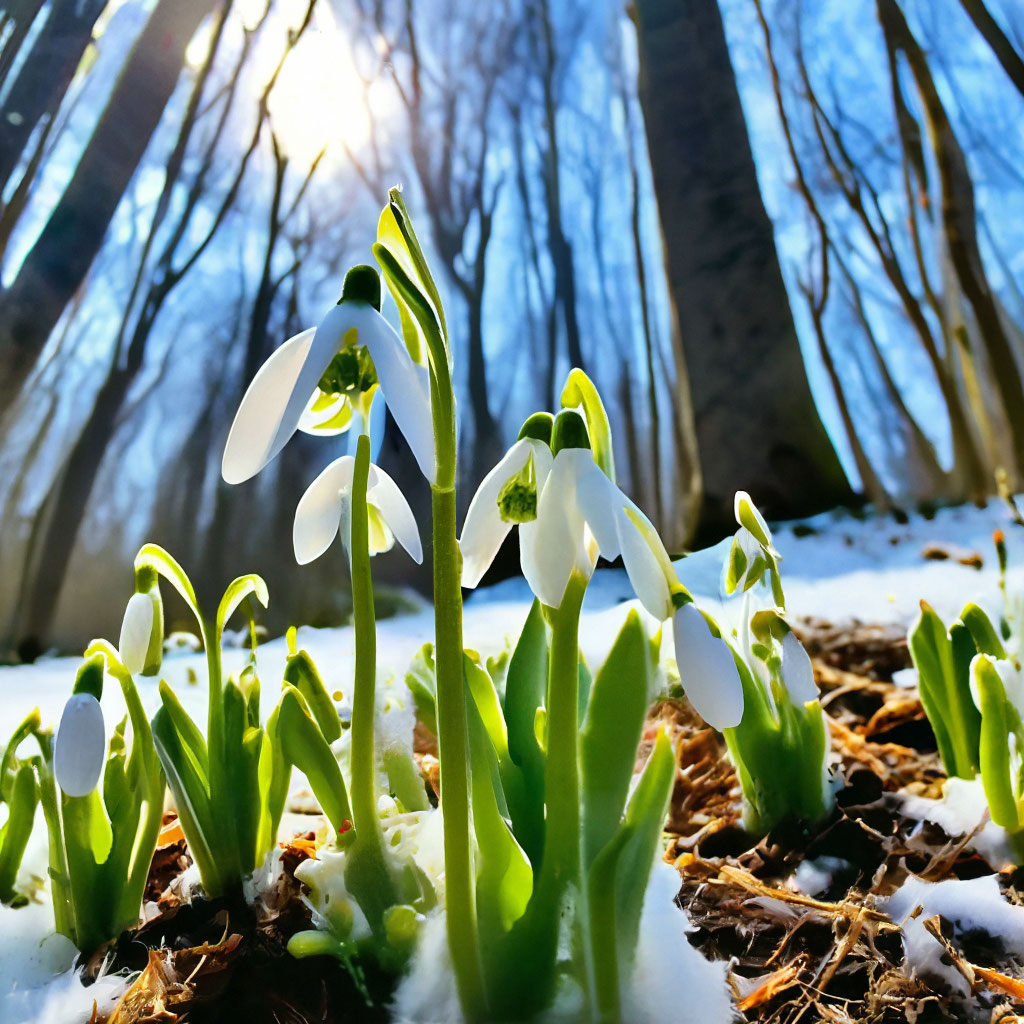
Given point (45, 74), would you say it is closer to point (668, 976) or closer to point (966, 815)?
point (668, 976)

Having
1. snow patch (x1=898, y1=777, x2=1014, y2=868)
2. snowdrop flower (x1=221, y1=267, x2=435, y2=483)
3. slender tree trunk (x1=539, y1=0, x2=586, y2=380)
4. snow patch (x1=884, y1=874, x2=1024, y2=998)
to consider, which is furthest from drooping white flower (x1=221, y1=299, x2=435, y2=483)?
slender tree trunk (x1=539, y1=0, x2=586, y2=380)

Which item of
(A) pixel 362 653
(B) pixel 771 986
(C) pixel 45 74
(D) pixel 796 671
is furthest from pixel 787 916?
(C) pixel 45 74

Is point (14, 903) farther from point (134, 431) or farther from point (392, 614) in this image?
point (134, 431)

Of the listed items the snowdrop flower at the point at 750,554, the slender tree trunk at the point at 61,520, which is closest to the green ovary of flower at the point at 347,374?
the snowdrop flower at the point at 750,554

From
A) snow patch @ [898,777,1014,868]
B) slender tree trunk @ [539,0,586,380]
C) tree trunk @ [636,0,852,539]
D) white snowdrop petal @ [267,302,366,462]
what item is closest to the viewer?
white snowdrop petal @ [267,302,366,462]

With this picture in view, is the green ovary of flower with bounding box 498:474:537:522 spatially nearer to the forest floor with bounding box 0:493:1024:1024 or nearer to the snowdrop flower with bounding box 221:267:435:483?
the snowdrop flower with bounding box 221:267:435:483

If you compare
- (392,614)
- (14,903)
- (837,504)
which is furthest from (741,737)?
(837,504)
